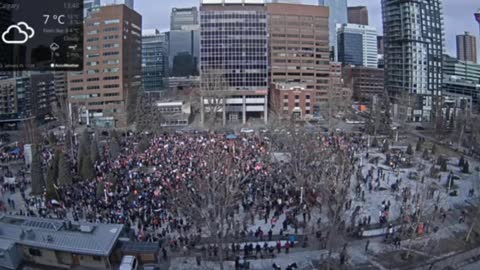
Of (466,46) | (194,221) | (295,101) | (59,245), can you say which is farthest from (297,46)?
(466,46)

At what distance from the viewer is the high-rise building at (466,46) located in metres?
139

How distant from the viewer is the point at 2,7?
2002 cm

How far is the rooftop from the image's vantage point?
51.2ft

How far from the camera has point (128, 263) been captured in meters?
14.9

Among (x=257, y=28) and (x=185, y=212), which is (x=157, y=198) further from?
(x=257, y=28)

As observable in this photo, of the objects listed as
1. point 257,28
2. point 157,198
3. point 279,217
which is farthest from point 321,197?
point 257,28

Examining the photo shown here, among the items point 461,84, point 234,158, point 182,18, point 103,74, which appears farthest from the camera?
point 182,18

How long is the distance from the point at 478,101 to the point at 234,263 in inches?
2943

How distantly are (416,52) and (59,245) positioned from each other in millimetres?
68697

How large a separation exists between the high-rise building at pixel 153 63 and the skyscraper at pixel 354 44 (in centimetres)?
6486

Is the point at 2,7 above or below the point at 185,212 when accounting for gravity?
above

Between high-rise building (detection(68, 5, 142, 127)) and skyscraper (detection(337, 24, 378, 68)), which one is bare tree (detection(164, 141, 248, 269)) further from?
skyscraper (detection(337, 24, 378, 68))
